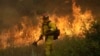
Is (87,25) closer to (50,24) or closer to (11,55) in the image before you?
(50,24)

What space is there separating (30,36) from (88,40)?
15.1m

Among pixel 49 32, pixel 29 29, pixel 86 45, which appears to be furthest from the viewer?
pixel 29 29

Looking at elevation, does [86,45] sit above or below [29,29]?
below

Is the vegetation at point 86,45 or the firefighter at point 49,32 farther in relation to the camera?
the firefighter at point 49,32

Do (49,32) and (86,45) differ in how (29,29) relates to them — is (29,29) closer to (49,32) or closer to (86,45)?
(49,32)

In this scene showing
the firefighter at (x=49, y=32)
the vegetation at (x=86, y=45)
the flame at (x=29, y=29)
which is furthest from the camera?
the flame at (x=29, y=29)

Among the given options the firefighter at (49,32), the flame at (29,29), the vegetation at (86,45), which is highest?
the flame at (29,29)

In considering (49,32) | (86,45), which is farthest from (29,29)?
(86,45)

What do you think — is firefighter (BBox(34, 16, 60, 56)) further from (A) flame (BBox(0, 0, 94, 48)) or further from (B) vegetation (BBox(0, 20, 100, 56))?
(A) flame (BBox(0, 0, 94, 48))

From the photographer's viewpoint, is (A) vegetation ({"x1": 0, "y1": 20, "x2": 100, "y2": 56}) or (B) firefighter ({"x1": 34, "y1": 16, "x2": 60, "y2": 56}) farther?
(B) firefighter ({"x1": 34, "y1": 16, "x2": 60, "y2": 56})

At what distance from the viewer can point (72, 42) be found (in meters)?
15.8

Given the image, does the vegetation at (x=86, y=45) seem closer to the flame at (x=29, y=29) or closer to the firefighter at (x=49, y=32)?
the firefighter at (x=49, y=32)

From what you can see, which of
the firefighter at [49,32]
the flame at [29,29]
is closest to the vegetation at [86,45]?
the firefighter at [49,32]

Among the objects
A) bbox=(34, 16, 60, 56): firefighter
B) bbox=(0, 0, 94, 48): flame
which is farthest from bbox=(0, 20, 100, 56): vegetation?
bbox=(0, 0, 94, 48): flame
